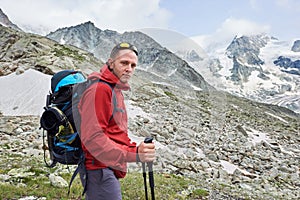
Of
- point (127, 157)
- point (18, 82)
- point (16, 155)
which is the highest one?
point (18, 82)

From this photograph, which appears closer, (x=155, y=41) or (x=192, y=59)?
(x=155, y=41)

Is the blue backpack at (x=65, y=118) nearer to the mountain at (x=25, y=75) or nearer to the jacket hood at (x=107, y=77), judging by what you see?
the jacket hood at (x=107, y=77)

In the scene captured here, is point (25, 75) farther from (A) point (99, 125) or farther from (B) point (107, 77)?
(A) point (99, 125)

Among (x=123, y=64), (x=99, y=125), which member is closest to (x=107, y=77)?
(x=123, y=64)

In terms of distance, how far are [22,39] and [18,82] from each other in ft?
66.9

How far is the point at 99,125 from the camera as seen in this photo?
9.27 feet

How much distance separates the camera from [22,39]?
46.6m

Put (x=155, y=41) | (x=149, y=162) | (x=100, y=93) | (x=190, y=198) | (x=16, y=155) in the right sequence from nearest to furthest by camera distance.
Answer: (x=100, y=93), (x=149, y=162), (x=155, y=41), (x=190, y=198), (x=16, y=155)

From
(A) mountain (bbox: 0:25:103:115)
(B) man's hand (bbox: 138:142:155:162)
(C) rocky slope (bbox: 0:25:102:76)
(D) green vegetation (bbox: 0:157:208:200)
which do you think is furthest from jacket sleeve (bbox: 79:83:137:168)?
(C) rocky slope (bbox: 0:25:102:76)

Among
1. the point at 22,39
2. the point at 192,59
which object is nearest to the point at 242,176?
the point at 192,59

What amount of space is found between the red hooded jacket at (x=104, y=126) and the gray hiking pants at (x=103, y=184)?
78mm

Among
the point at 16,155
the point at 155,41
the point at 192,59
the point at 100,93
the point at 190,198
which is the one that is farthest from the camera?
the point at 16,155

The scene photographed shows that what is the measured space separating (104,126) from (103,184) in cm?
71

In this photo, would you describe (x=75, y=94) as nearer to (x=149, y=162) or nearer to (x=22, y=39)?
(x=149, y=162)
